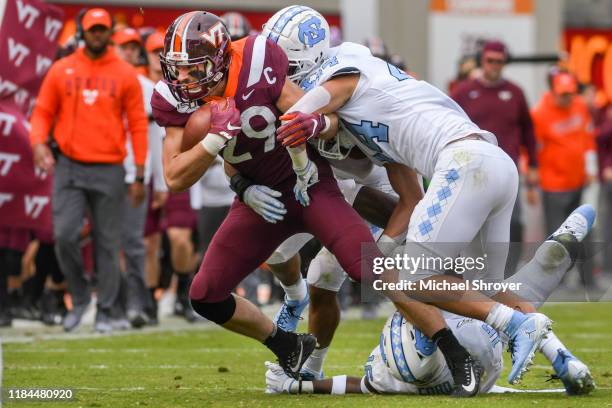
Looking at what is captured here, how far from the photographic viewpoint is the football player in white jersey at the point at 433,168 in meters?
6.04

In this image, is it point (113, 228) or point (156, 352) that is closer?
point (156, 352)

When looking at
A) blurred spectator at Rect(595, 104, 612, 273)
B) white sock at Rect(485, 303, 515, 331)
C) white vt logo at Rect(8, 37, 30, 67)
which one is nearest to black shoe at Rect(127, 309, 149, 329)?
white vt logo at Rect(8, 37, 30, 67)

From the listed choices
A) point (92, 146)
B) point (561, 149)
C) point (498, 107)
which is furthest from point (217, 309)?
point (561, 149)

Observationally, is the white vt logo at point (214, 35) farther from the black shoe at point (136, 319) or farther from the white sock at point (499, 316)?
the black shoe at point (136, 319)

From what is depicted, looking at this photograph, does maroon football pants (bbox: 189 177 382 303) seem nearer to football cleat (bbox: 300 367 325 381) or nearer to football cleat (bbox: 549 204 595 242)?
football cleat (bbox: 300 367 325 381)

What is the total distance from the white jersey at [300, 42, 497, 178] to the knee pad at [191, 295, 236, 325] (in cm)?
93

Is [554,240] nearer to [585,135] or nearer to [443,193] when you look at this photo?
[443,193]

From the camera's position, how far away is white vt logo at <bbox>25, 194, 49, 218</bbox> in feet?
34.9

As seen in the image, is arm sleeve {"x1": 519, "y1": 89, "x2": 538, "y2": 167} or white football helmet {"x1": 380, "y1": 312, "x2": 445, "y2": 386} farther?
arm sleeve {"x1": 519, "y1": 89, "x2": 538, "y2": 167}

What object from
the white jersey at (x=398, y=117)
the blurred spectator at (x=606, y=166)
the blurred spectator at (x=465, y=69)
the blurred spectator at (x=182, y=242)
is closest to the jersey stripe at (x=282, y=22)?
the white jersey at (x=398, y=117)

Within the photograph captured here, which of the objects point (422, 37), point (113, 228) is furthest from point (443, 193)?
point (422, 37)

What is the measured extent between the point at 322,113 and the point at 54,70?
169 inches

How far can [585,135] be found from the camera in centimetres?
1466

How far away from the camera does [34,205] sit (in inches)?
420
